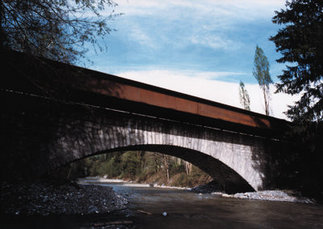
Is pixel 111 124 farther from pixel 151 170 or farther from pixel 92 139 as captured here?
pixel 151 170

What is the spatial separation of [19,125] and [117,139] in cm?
293

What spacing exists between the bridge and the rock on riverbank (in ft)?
1.66

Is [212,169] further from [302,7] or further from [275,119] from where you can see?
[302,7]

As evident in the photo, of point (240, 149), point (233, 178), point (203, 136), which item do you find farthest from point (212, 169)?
point (203, 136)

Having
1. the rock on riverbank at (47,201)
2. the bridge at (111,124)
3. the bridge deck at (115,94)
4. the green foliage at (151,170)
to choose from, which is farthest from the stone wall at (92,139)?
the green foliage at (151,170)

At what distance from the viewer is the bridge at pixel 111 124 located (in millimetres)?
5535

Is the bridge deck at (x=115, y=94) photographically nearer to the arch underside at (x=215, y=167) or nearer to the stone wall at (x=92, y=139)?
the stone wall at (x=92, y=139)

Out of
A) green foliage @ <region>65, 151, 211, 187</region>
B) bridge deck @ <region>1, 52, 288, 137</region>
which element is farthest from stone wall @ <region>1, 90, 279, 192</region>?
green foliage @ <region>65, 151, 211, 187</region>

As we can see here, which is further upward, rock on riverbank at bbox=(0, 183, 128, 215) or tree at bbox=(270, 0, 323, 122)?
tree at bbox=(270, 0, 323, 122)

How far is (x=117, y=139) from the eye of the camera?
24.2 feet

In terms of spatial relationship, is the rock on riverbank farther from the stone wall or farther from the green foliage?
the green foliage

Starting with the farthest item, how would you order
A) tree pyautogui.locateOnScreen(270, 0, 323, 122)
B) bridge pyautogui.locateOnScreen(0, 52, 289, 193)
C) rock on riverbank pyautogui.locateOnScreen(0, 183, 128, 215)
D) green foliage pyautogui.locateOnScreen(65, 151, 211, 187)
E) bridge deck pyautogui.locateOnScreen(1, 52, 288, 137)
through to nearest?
green foliage pyautogui.locateOnScreen(65, 151, 211, 187) < tree pyautogui.locateOnScreen(270, 0, 323, 122) < bridge pyautogui.locateOnScreen(0, 52, 289, 193) < bridge deck pyautogui.locateOnScreen(1, 52, 288, 137) < rock on riverbank pyautogui.locateOnScreen(0, 183, 128, 215)

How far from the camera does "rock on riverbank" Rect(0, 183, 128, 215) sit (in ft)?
15.3

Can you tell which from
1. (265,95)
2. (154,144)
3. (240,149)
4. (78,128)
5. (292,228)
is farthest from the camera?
(265,95)
